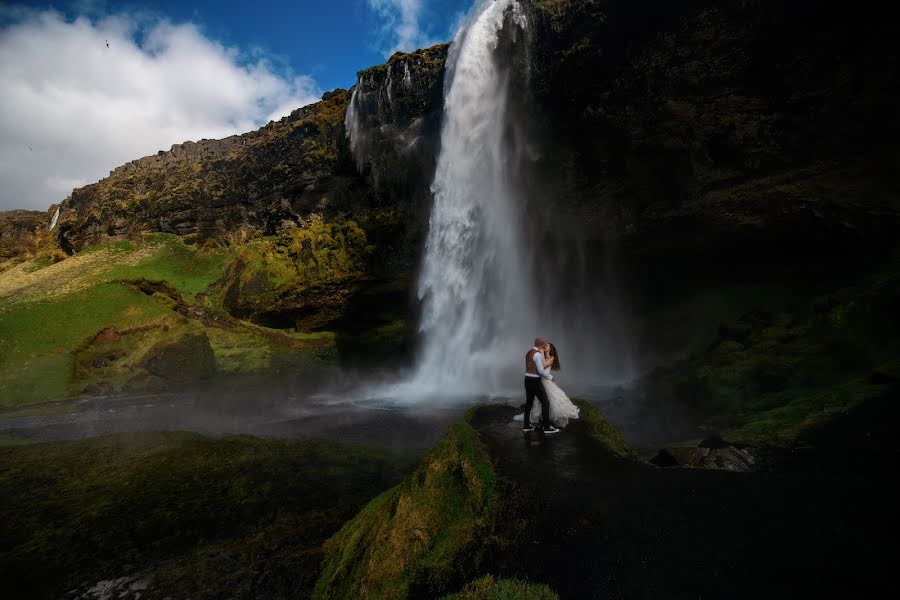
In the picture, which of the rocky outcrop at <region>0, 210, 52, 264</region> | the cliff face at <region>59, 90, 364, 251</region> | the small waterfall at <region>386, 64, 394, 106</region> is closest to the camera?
the small waterfall at <region>386, 64, 394, 106</region>

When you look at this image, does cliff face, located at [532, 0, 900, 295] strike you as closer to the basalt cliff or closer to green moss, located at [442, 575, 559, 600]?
the basalt cliff

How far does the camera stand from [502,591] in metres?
3.64

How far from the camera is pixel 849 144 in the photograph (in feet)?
58.9

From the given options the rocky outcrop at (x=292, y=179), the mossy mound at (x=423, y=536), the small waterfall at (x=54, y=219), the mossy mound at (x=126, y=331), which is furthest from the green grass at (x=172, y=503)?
the small waterfall at (x=54, y=219)

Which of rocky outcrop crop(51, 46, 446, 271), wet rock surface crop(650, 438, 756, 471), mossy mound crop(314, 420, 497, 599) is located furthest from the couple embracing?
rocky outcrop crop(51, 46, 446, 271)

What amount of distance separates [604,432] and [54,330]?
34.3 meters

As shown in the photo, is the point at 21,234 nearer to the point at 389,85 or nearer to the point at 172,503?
the point at 389,85

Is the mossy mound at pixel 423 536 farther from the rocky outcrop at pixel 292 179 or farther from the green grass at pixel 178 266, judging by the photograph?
the green grass at pixel 178 266

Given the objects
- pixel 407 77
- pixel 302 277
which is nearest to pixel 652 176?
pixel 407 77

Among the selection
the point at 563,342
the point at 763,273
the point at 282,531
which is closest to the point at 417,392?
the point at 563,342

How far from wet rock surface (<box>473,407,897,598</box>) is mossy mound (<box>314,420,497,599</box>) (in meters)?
0.49

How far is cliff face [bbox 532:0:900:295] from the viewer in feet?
57.7

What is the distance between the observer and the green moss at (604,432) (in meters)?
7.93

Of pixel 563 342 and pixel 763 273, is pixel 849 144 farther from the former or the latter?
pixel 563 342
